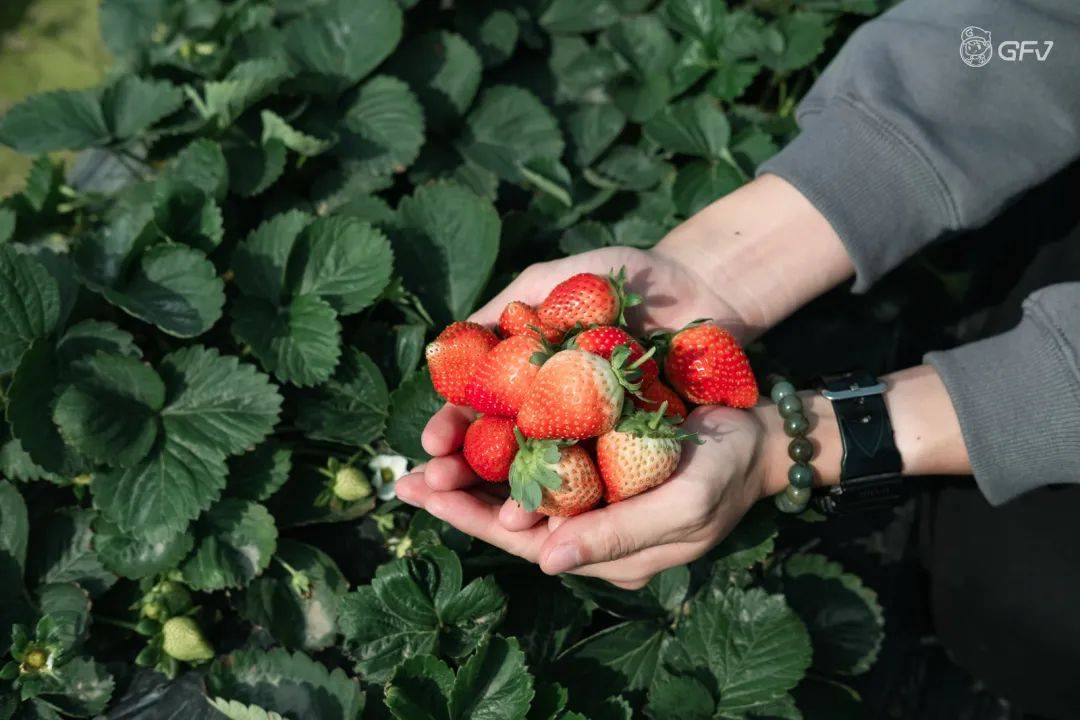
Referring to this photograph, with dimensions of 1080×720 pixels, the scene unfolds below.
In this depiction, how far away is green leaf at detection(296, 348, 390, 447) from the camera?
55.1 inches

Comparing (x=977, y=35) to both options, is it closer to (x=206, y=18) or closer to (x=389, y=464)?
(x=389, y=464)

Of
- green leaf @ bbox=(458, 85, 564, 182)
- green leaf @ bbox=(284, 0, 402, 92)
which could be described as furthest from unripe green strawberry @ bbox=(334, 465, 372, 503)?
green leaf @ bbox=(284, 0, 402, 92)

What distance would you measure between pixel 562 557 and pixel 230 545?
1.93 feet

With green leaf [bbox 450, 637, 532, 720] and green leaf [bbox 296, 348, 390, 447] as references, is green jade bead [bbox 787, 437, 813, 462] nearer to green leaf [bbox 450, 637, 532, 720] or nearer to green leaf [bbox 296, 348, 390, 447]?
green leaf [bbox 450, 637, 532, 720]

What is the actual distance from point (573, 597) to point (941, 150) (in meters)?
0.92

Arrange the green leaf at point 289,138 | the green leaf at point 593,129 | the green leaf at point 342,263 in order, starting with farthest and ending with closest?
1. the green leaf at point 593,129
2. the green leaf at point 289,138
3. the green leaf at point 342,263

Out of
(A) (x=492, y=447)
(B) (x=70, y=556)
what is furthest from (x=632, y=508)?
(B) (x=70, y=556)

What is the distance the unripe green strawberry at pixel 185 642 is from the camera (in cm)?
129

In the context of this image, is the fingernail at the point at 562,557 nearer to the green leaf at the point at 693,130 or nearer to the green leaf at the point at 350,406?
the green leaf at the point at 350,406

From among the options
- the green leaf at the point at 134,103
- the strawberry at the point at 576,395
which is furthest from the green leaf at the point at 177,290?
the strawberry at the point at 576,395

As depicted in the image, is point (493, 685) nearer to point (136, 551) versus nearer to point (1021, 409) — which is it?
point (136, 551)

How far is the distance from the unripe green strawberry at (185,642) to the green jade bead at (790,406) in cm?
91

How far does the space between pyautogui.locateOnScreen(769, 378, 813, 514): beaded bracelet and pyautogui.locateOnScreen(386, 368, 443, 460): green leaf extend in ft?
1.67

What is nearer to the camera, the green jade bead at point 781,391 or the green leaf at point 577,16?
the green jade bead at point 781,391
